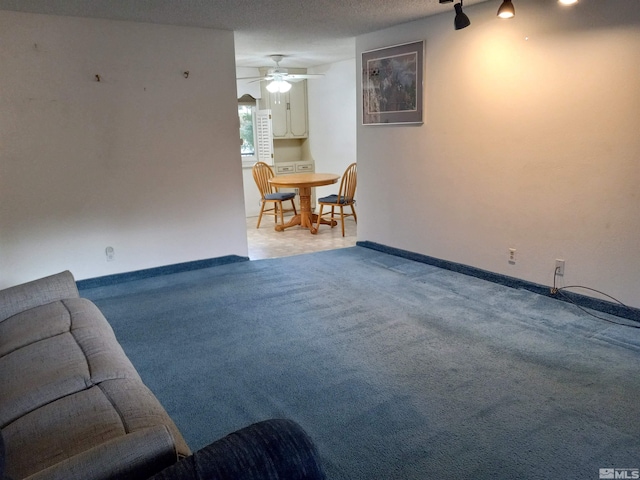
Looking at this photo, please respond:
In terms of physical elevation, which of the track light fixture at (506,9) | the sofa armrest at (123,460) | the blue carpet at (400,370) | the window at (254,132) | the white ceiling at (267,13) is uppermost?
the white ceiling at (267,13)

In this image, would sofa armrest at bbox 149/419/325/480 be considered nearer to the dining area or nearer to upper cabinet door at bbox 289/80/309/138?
the dining area

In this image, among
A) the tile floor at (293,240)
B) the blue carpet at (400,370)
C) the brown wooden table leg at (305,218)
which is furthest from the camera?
the brown wooden table leg at (305,218)

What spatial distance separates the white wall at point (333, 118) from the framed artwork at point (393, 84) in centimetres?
200

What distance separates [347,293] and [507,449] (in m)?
2.05

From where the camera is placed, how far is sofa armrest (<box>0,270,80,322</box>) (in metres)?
2.49

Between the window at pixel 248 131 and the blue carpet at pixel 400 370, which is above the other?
the window at pixel 248 131

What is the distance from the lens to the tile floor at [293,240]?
5.59 metres

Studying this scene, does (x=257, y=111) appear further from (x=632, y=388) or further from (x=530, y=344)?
(x=632, y=388)

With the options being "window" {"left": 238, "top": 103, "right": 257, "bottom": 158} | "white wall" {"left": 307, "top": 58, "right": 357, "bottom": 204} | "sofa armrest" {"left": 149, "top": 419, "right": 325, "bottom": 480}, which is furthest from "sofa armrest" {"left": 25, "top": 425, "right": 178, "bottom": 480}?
"window" {"left": 238, "top": 103, "right": 257, "bottom": 158}

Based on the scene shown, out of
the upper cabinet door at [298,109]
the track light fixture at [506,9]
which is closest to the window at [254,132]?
the upper cabinet door at [298,109]

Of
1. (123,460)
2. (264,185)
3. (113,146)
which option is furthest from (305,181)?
(123,460)

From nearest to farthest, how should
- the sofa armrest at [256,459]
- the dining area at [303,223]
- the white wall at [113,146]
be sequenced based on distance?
the sofa armrest at [256,459], the white wall at [113,146], the dining area at [303,223]

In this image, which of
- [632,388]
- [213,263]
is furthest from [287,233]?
[632,388]

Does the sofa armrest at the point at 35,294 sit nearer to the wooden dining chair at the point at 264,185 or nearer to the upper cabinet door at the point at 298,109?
the wooden dining chair at the point at 264,185
